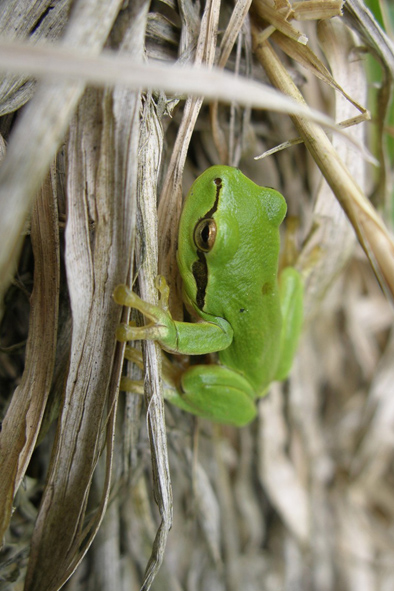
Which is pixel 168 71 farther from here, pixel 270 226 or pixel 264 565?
pixel 264 565

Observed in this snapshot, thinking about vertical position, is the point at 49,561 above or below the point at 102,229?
below

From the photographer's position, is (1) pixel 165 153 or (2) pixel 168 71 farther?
(1) pixel 165 153

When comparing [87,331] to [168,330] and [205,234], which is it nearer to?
[168,330]

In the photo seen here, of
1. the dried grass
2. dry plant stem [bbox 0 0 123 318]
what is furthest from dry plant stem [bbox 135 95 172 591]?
dry plant stem [bbox 0 0 123 318]

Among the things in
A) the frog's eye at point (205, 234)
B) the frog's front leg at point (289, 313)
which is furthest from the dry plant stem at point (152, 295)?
the frog's front leg at point (289, 313)

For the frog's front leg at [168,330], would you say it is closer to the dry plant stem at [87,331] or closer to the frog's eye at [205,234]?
the dry plant stem at [87,331]

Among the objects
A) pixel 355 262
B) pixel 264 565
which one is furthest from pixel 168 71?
pixel 264 565

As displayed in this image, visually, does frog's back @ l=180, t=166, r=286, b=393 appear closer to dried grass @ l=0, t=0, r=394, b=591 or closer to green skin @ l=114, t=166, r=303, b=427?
green skin @ l=114, t=166, r=303, b=427
